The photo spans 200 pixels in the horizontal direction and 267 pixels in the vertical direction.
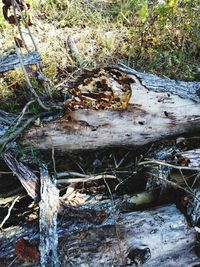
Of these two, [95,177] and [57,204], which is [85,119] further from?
[57,204]

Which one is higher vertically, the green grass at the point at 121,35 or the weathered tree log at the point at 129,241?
the green grass at the point at 121,35

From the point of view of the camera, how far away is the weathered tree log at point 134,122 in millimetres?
2305

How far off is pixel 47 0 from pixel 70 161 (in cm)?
236

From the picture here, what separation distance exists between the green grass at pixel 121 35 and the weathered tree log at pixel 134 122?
1069 mm

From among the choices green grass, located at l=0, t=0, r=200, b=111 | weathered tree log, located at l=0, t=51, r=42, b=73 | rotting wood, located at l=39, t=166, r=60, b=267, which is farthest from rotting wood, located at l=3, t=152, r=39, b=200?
green grass, located at l=0, t=0, r=200, b=111

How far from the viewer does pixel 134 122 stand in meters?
2.36

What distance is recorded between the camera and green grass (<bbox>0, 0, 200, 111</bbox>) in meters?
3.54

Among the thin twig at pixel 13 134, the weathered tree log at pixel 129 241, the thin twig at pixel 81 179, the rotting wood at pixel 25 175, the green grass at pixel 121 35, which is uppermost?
the green grass at pixel 121 35

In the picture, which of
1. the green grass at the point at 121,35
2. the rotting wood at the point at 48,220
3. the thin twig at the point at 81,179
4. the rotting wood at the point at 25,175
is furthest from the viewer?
the green grass at the point at 121,35

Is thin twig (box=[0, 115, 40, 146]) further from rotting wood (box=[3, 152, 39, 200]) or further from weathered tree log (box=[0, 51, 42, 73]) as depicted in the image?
weathered tree log (box=[0, 51, 42, 73])

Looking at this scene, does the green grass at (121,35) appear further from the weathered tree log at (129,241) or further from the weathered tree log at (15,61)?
the weathered tree log at (129,241)

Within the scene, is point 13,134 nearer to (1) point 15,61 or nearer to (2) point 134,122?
(1) point 15,61

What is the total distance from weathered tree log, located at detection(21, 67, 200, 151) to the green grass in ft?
3.51

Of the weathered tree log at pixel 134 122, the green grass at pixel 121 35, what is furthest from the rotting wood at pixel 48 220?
the green grass at pixel 121 35
